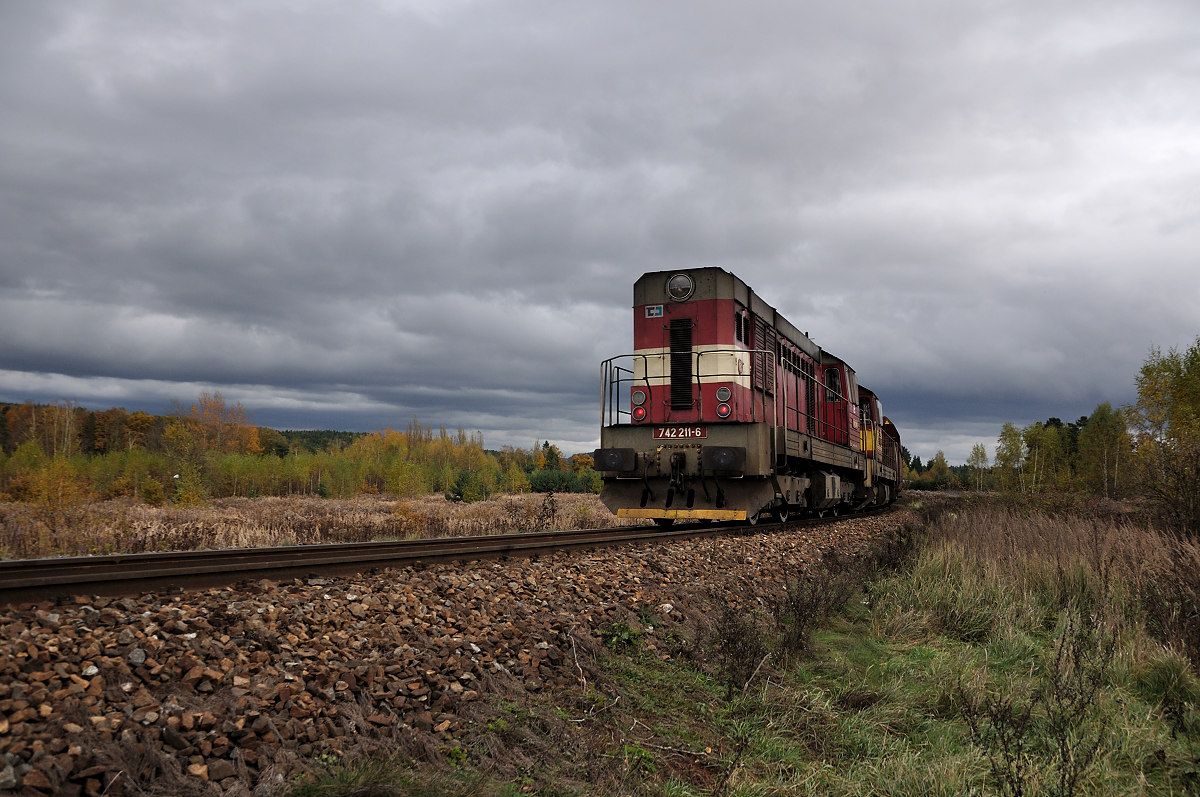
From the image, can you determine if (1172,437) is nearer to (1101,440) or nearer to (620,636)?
(620,636)

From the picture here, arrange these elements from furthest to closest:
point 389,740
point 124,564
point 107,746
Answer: point 124,564 < point 389,740 < point 107,746

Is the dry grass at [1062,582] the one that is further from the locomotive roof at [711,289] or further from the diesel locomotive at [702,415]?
the locomotive roof at [711,289]

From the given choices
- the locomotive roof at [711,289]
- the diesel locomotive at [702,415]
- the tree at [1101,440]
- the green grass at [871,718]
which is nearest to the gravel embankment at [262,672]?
the green grass at [871,718]

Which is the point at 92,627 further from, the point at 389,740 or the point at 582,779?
the point at 582,779

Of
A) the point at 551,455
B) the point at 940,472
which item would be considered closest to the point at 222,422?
the point at 551,455

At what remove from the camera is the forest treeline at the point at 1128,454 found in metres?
11.0

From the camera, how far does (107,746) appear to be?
302cm

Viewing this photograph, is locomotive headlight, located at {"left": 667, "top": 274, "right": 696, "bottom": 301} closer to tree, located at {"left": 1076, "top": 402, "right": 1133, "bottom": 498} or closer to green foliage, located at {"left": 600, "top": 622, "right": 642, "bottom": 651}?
A: green foliage, located at {"left": 600, "top": 622, "right": 642, "bottom": 651}

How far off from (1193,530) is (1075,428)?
92859 mm

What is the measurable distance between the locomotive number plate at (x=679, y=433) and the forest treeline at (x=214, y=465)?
55.8 feet

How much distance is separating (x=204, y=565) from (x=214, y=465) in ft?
110

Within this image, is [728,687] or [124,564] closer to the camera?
[728,687]

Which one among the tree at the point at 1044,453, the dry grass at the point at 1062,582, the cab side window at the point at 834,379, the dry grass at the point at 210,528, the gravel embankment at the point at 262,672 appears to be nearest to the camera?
the gravel embankment at the point at 262,672

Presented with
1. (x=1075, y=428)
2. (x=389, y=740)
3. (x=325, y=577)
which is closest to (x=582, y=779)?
(x=389, y=740)
